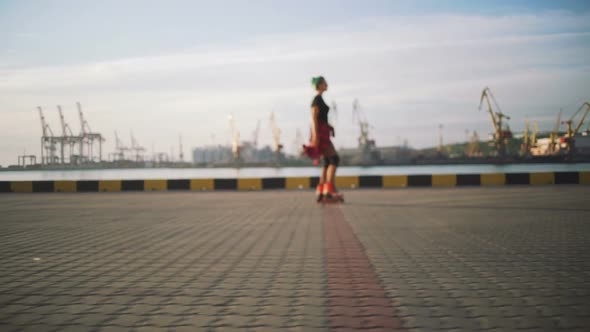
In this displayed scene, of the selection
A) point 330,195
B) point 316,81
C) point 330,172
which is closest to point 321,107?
point 316,81

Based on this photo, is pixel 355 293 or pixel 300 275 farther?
pixel 300 275

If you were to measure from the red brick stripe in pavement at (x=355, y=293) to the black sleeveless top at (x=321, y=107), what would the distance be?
4.32 meters

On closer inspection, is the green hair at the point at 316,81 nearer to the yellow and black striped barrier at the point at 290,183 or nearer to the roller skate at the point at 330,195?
the roller skate at the point at 330,195

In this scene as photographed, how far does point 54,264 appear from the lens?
119 inches

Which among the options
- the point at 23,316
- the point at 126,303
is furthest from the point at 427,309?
the point at 23,316

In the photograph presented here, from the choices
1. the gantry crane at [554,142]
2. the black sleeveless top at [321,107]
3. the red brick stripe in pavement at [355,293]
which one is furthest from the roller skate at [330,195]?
the gantry crane at [554,142]

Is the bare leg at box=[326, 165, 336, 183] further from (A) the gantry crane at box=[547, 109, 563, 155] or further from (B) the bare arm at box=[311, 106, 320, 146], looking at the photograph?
(A) the gantry crane at box=[547, 109, 563, 155]

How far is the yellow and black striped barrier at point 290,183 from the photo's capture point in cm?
1279

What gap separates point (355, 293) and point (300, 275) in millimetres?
492

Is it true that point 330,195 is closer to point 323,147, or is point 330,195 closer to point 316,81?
point 323,147

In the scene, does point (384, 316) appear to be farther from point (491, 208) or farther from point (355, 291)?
point (491, 208)

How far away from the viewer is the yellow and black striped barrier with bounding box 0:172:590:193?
1279 cm

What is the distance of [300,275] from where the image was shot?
2.64m

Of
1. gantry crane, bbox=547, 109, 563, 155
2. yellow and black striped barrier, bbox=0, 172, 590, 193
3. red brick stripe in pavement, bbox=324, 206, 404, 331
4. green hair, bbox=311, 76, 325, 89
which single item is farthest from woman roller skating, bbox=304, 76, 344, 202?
gantry crane, bbox=547, 109, 563, 155
